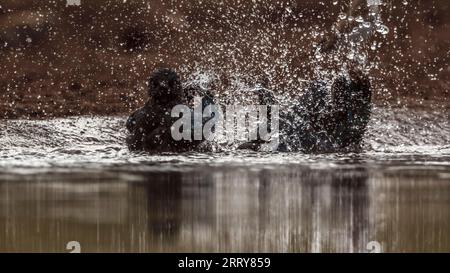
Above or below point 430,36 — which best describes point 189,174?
below

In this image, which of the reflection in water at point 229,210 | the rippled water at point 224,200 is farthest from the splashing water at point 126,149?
the reflection in water at point 229,210

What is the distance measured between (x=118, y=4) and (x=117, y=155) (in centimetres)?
571

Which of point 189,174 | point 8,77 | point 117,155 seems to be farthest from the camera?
point 8,77

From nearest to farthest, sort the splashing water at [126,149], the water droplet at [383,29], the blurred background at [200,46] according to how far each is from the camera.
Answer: the splashing water at [126,149], the blurred background at [200,46], the water droplet at [383,29]

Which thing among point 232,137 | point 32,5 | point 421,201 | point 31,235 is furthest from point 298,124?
point 32,5

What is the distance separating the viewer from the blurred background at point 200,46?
36.7 feet

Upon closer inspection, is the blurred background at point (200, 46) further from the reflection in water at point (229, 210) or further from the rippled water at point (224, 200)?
the reflection in water at point (229, 210)

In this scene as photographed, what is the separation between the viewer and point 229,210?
14.9ft

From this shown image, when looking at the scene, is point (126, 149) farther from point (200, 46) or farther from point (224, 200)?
point (200, 46)

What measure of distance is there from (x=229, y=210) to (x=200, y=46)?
749 centimetres

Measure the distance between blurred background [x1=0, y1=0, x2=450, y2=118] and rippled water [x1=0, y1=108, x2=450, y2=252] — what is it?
3.22m

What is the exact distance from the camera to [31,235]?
3877mm

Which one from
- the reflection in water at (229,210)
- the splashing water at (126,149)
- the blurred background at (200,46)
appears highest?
the blurred background at (200,46)

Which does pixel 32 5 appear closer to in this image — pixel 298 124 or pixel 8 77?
pixel 8 77
